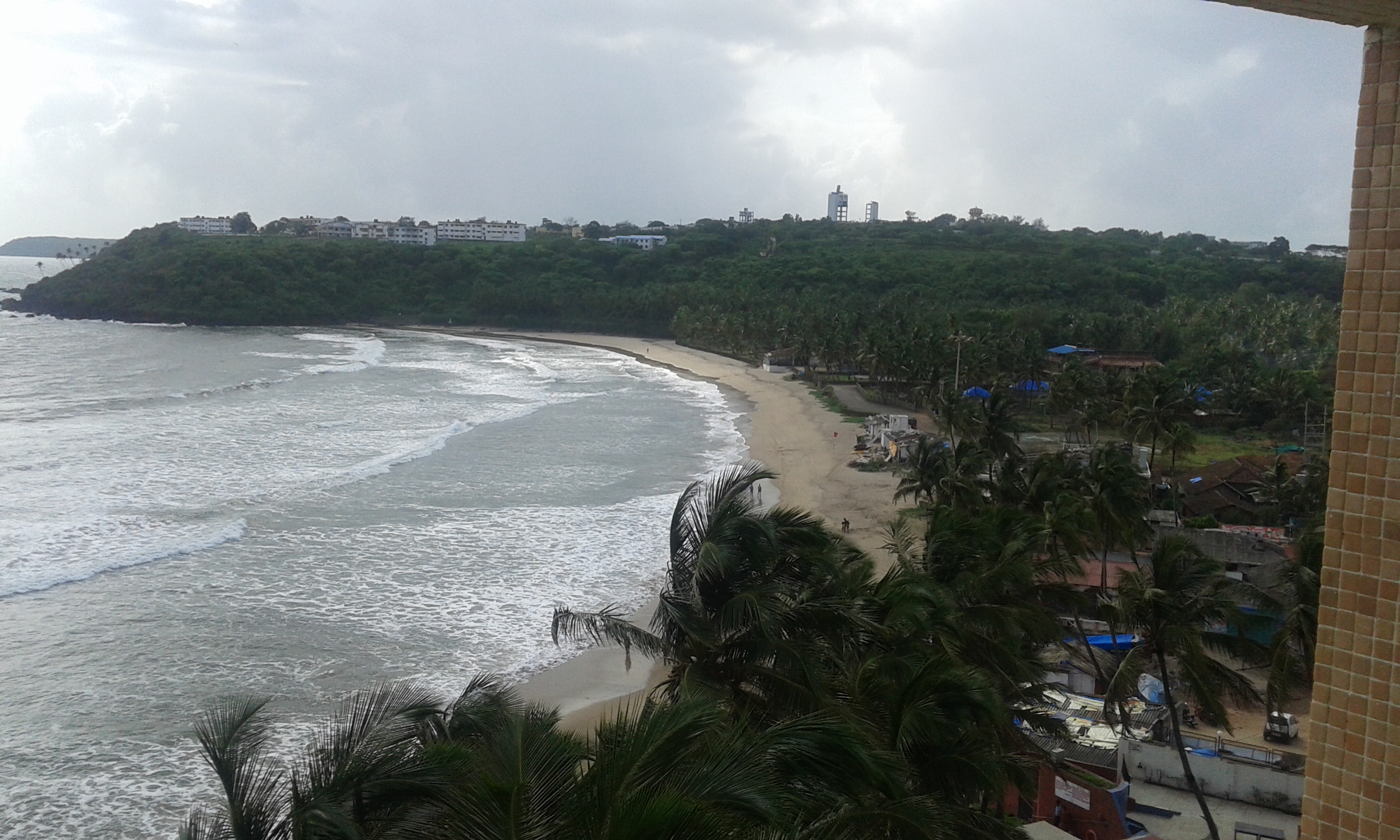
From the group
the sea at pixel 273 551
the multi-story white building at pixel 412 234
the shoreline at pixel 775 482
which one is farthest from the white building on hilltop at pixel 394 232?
the sea at pixel 273 551

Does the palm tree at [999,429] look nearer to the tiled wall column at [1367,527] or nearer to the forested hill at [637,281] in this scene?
the tiled wall column at [1367,527]

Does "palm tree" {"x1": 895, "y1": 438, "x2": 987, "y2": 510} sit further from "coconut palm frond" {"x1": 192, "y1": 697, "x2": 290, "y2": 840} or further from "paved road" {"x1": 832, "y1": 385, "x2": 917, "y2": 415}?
"paved road" {"x1": 832, "y1": 385, "x2": 917, "y2": 415}

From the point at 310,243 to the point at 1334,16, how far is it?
426ft

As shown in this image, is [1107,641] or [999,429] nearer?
[1107,641]

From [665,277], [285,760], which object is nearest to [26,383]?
[285,760]

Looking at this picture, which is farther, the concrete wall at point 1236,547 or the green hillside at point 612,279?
the green hillside at point 612,279

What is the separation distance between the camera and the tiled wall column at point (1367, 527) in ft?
10.7

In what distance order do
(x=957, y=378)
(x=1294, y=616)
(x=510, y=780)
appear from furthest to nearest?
1. (x=957, y=378)
2. (x=1294, y=616)
3. (x=510, y=780)

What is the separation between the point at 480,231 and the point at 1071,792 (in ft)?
555

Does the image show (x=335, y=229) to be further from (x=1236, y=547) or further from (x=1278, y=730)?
(x=1278, y=730)

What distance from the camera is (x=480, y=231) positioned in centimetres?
17262

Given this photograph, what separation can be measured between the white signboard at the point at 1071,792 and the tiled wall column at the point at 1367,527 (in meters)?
9.44

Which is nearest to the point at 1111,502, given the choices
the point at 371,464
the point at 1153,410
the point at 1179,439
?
the point at 1179,439

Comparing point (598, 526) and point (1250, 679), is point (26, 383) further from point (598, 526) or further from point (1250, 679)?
point (1250, 679)
